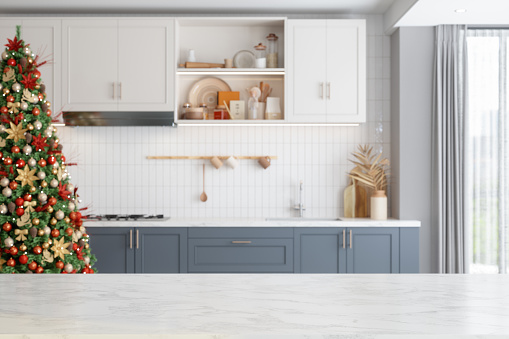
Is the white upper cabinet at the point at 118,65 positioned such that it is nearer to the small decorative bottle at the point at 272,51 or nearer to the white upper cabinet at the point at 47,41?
the white upper cabinet at the point at 47,41

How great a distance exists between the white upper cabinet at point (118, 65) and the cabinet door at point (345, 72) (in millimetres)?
1280

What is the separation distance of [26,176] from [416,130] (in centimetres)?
294

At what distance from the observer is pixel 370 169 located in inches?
162

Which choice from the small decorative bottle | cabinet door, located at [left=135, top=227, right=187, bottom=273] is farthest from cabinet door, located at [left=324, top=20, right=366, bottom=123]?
cabinet door, located at [left=135, top=227, right=187, bottom=273]

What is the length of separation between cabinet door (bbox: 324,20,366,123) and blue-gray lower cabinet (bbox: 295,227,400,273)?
93cm

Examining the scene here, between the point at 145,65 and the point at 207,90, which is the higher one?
the point at 145,65

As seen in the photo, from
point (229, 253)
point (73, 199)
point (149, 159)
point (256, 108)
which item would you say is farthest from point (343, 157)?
point (73, 199)

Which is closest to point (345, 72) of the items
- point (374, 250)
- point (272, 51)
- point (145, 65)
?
point (272, 51)

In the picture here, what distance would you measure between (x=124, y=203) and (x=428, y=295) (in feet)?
11.3

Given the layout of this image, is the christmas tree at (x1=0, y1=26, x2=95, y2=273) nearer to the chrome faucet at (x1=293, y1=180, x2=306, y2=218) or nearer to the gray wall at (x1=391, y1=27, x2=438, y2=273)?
the chrome faucet at (x1=293, y1=180, x2=306, y2=218)

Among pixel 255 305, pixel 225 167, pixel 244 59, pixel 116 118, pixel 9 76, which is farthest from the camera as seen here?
pixel 225 167

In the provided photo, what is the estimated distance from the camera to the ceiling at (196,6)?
13.0ft

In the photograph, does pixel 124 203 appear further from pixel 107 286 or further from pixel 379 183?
pixel 107 286

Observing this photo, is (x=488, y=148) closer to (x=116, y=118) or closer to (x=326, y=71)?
(x=326, y=71)
